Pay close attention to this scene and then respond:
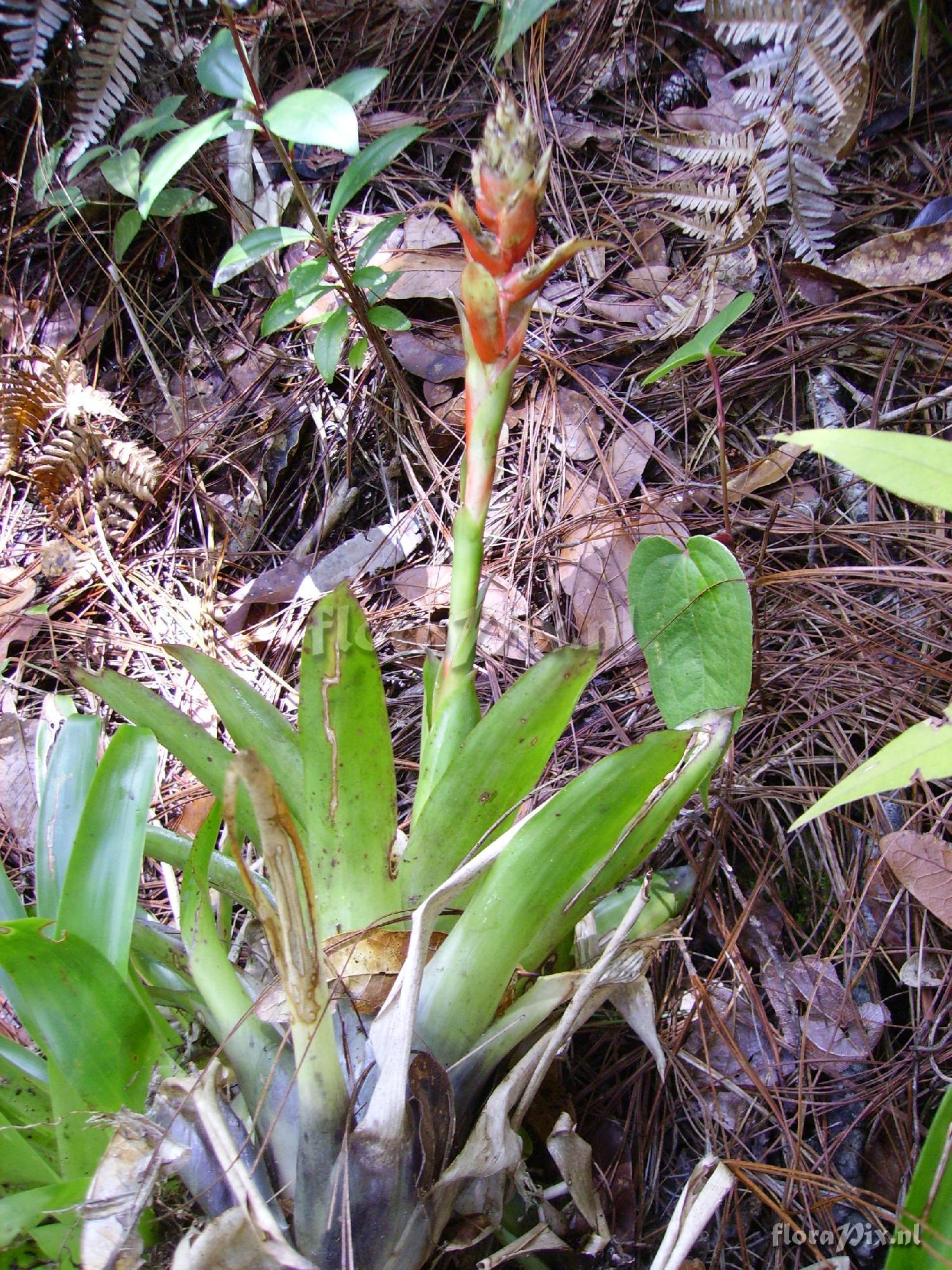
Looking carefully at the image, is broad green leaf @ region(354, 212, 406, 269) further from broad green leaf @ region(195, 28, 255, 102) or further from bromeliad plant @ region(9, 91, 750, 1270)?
bromeliad plant @ region(9, 91, 750, 1270)

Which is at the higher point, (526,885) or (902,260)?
(902,260)

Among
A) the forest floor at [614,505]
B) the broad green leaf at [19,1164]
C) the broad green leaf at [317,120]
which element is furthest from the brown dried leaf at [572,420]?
the broad green leaf at [19,1164]

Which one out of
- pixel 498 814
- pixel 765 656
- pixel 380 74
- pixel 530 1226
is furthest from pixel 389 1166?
pixel 380 74

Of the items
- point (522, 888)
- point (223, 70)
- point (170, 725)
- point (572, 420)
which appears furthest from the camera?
point (572, 420)

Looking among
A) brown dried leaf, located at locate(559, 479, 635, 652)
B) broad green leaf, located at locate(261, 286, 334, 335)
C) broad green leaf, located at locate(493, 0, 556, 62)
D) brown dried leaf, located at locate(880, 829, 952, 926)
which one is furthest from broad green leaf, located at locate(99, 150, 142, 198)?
brown dried leaf, located at locate(880, 829, 952, 926)

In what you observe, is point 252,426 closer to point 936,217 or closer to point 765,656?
point 765,656

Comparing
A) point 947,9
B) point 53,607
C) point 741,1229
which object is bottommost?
point 741,1229

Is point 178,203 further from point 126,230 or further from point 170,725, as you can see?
point 170,725

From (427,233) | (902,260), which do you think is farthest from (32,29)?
(902,260)
